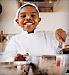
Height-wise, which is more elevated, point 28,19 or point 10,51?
point 28,19

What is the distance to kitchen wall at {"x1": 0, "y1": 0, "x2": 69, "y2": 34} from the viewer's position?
0.91 meters

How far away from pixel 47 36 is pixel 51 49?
0.29 ft

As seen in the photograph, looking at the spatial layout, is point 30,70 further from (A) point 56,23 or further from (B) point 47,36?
(A) point 56,23

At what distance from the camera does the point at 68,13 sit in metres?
0.94

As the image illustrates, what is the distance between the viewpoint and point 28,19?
35.6 inches

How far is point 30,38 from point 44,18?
16 cm

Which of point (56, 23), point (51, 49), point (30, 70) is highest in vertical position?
point (56, 23)

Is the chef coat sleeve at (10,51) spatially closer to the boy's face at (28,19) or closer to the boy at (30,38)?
the boy at (30,38)

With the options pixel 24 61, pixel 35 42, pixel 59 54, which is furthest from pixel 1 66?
pixel 59 54

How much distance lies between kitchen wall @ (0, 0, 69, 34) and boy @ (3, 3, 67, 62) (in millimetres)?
Answer: 32

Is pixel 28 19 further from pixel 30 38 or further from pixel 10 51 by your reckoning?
pixel 10 51

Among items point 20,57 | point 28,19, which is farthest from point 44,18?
point 20,57

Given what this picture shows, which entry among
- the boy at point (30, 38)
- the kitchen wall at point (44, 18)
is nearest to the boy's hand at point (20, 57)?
the boy at point (30, 38)

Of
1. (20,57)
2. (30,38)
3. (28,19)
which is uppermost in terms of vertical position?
(28,19)
